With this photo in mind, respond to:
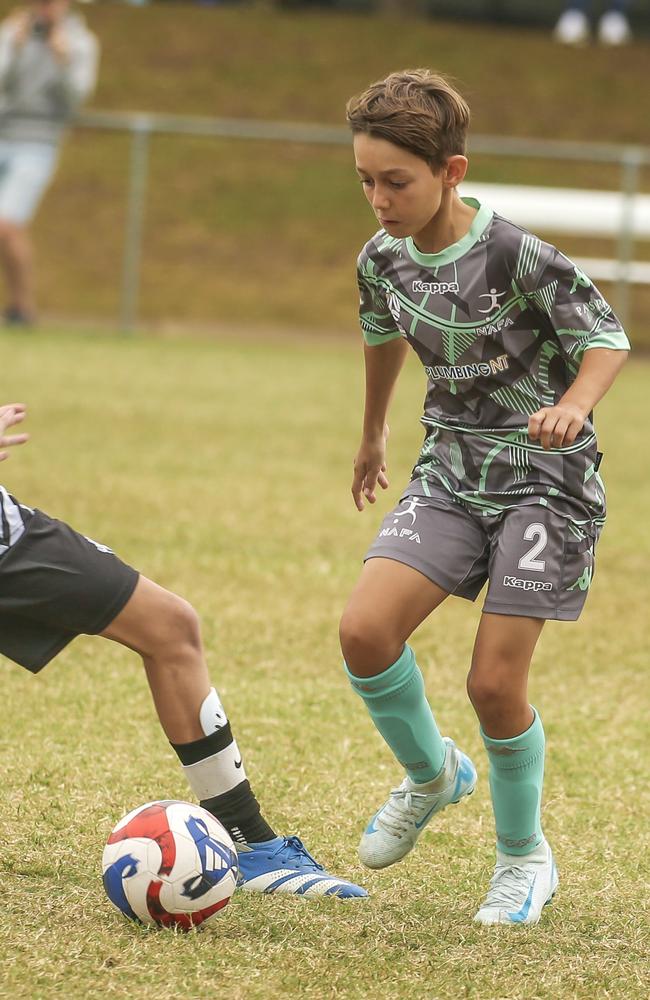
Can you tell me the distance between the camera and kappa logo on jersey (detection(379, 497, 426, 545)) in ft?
11.3

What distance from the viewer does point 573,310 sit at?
3.32 metres

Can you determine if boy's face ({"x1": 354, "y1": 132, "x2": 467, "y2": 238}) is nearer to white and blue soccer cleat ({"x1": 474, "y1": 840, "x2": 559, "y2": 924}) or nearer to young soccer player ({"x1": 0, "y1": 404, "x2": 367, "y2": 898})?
young soccer player ({"x1": 0, "y1": 404, "x2": 367, "y2": 898})

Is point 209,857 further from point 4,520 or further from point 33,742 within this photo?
point 33,742

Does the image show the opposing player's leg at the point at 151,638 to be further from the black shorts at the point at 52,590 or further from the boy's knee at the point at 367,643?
the boy's knee at the point at 367,643

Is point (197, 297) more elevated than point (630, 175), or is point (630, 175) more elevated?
point (630, 175)

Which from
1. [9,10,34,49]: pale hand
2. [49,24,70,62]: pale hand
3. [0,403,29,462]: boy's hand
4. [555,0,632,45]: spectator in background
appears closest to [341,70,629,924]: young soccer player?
[0,403,29,462]: boy's hand

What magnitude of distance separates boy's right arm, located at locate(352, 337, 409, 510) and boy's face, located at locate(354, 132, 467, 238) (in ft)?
1.52

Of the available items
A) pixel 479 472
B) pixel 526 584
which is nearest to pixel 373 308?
pixel 479 472

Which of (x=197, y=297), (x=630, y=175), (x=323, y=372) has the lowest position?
(x=197, y=297)

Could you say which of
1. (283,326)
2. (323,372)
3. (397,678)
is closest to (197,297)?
(283,326)

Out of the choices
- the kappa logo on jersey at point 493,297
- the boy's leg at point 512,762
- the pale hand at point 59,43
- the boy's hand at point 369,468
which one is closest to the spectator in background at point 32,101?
the pale hand at point 59,43

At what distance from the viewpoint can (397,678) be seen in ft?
11.3

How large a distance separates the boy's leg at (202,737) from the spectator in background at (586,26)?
77.9ft

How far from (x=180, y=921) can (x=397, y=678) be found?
0.71m
